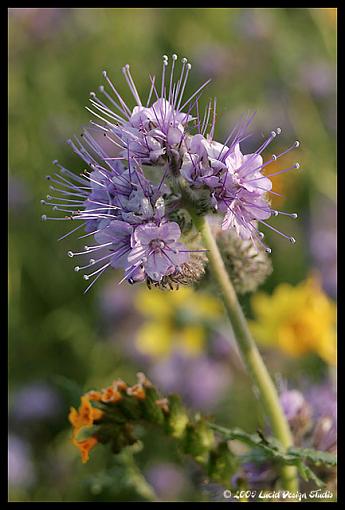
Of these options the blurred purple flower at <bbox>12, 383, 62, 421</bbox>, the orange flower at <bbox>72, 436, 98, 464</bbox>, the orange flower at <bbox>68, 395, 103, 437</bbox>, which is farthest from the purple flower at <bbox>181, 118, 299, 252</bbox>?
the blurred purple flower at <bbox>12, 383, 62, 421</bbox>

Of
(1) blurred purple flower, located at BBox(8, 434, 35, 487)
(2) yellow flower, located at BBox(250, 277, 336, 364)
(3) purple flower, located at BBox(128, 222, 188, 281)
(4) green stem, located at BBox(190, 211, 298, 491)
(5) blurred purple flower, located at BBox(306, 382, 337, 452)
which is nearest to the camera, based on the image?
(3) purple flower, located at BBox(128, 222, 188, 281)

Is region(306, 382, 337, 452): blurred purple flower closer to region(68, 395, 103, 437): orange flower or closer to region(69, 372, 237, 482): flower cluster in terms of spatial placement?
region(69, 372, 237, 482): flower cluster

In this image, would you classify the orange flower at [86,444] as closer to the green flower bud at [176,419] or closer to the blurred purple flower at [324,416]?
the green flower bud at [176,419]

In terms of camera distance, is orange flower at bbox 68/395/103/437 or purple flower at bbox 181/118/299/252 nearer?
purple flower at bbox 181/118/299/252

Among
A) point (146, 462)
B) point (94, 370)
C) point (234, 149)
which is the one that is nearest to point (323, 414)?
point (234, 149)

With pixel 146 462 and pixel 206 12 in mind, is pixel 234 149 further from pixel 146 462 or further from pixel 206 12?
pixel 206 12

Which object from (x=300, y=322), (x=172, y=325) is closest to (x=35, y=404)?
(x=172, y=325)

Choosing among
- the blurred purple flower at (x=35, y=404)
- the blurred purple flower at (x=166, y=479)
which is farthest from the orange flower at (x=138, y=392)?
the blurred purple flower at (x=35, y=404)

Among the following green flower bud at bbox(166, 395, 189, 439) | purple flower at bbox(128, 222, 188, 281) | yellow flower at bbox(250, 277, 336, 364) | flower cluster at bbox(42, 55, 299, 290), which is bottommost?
green flower bud at bbox(166, 395, 189, 439)
